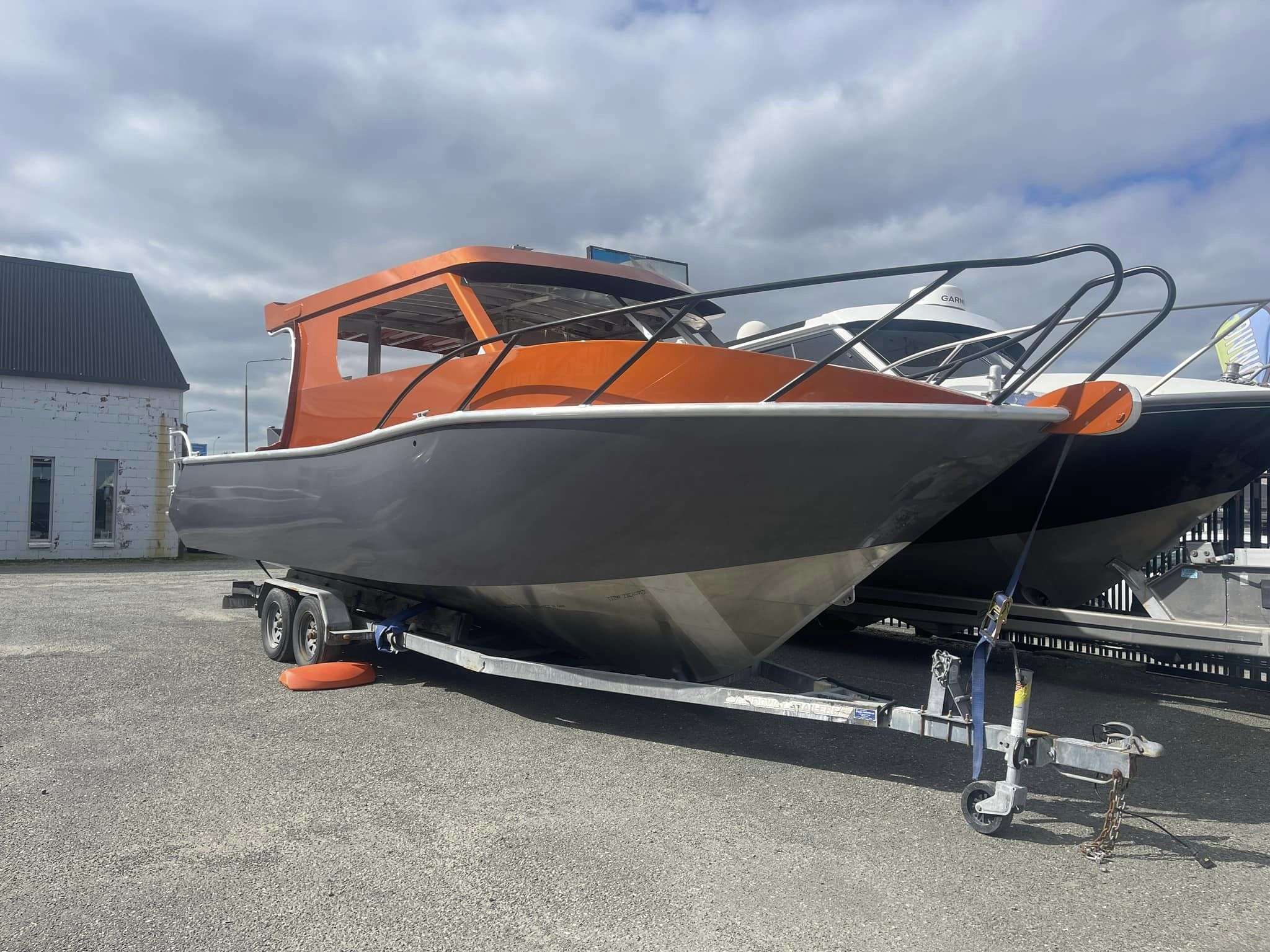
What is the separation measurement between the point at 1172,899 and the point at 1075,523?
144 inches

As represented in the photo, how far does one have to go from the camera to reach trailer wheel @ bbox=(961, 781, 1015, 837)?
10.3ft

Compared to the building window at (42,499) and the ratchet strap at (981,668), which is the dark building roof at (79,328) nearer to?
the building window at (42,499)

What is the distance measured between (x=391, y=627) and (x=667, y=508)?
235cm

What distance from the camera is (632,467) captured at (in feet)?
12.4

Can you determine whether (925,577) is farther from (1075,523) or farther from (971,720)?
(971,720)

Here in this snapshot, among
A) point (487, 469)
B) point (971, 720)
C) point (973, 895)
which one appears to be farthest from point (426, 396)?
point (973, 895)

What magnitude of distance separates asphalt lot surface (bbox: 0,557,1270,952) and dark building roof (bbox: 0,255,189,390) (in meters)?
14.1

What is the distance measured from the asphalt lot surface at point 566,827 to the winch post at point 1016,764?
0.46ft

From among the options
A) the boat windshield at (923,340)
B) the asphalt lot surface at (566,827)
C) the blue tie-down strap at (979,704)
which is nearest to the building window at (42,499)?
the asphalt lot surface at (566,827)

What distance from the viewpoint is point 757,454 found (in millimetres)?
3582

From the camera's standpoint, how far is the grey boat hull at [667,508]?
354 cm

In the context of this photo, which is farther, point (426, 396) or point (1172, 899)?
point (426, 396)

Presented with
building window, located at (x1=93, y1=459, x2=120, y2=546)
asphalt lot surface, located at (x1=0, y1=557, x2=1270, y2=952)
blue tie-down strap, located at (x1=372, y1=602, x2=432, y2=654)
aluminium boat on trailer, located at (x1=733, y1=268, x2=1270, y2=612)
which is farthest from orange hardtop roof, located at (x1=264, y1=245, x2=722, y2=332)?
building window, located at (x1=93, y1=459, x2=120, y2=546)

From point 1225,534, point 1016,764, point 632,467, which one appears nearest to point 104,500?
point 632,467
